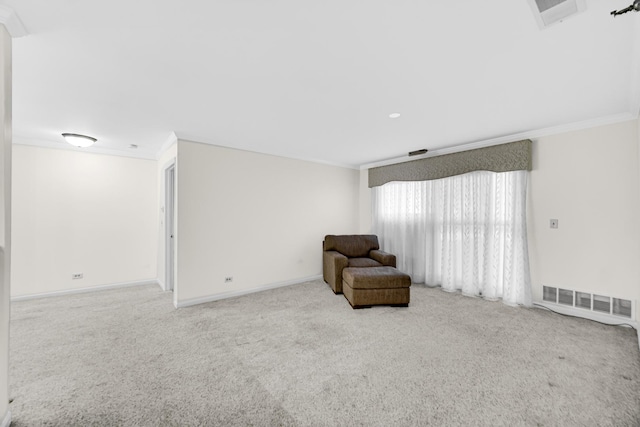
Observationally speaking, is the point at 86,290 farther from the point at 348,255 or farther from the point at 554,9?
the point at 554,9

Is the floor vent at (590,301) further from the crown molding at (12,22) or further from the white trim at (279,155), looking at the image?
the crown molding at (12,22)

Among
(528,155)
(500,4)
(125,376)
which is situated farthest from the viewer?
(528,155)

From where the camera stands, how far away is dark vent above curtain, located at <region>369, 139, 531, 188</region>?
138 inches

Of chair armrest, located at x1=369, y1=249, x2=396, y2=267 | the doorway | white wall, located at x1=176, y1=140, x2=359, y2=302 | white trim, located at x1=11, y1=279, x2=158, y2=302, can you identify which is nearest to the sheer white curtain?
chair armrest, located at x1=369, y1=249, x2=396, y2=267

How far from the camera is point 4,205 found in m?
1.49

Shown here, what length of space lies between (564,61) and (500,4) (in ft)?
3.13

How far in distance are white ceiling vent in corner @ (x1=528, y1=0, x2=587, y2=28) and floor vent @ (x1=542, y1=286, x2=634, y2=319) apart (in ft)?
10.4

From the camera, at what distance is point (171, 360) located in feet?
7.32

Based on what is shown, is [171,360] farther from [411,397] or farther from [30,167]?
[30,167]

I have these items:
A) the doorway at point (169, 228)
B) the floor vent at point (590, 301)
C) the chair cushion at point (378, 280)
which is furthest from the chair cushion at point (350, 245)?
the doorway at point (169, 228)

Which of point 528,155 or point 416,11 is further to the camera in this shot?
point 528,155

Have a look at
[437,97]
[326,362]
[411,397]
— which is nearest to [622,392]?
[411,397]

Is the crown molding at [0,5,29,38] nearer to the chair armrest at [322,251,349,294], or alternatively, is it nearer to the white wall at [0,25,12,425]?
the white wall at [0,25,12,425]

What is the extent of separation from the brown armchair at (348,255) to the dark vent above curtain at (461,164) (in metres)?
1.29
